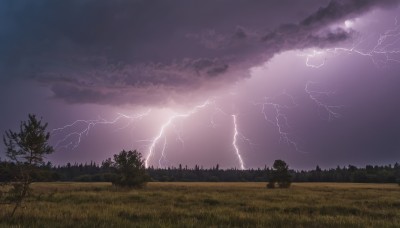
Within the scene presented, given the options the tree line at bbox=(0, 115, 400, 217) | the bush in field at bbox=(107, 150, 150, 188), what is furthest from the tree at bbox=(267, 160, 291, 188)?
the bush in field at bbox=(107, 150, 150, 188)

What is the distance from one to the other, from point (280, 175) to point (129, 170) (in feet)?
90.7

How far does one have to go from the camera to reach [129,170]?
55656mm

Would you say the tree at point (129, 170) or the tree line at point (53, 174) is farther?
the tree at point (129, 170)

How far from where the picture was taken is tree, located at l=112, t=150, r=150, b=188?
55.5 meters

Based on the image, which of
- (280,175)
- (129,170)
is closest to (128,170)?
(129,170)

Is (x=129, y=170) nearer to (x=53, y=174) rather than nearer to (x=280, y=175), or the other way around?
(x=280, y=175)

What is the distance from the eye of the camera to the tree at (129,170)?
55500 millimetres

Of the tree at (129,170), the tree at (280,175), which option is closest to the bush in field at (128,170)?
the tree at (129,170)

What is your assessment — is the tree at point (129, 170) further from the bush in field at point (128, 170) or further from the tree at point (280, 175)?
the tree at point (280, 175)

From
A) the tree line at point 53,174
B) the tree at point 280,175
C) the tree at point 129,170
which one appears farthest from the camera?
the tree at point 280,175

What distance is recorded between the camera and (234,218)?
650 inches

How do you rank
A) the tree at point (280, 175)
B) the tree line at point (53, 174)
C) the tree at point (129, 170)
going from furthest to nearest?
the tree at point (280, 175)
the tree at point (129, 170)
the tree line at point (53, 174)

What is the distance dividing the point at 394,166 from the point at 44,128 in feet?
512

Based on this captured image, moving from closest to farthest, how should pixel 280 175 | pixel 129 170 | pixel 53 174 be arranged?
pixel 53 174 < pixel 129 170 < pixel 280 175
